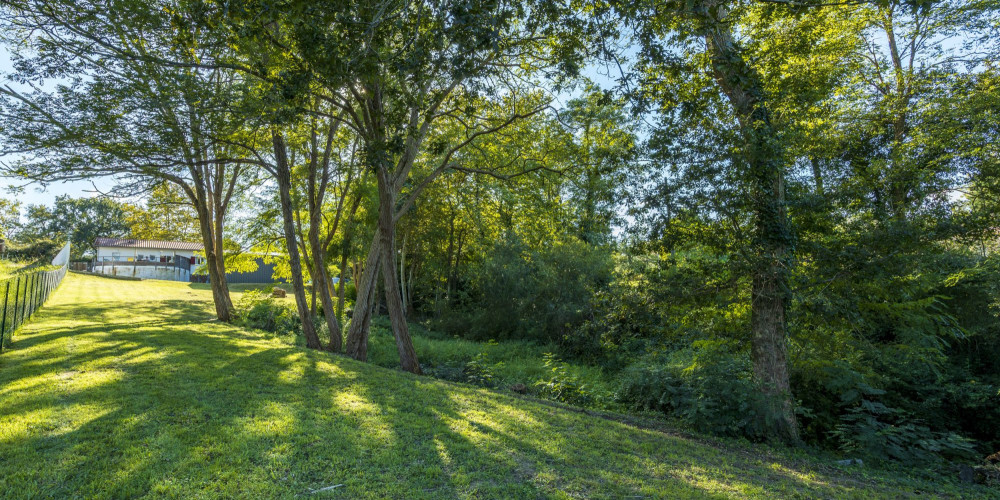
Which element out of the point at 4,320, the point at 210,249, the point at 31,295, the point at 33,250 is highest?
the point at 33,250

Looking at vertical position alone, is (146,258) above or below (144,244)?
below

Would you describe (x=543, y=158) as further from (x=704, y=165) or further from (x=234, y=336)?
(x=234, y=336)

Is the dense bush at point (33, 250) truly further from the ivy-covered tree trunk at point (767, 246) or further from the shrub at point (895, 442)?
the shrub at point (895, 442)

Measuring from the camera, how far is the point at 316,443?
4.89m

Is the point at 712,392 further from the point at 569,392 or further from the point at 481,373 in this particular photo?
the point at 481,373

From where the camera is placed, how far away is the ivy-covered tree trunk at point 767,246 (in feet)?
23.7

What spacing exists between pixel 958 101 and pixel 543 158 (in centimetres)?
882

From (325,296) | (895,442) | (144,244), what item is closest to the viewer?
(895,442)

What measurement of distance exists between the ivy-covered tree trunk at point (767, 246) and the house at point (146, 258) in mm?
47542

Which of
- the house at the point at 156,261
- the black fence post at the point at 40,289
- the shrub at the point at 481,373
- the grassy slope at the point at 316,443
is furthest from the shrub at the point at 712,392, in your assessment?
the house at the point at 156,261

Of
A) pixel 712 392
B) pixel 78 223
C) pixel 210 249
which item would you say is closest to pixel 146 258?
pixel 78 223

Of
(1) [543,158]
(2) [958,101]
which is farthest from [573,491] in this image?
(2) [958,101]

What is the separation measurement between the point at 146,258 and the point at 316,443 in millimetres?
61255

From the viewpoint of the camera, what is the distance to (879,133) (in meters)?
11.5
